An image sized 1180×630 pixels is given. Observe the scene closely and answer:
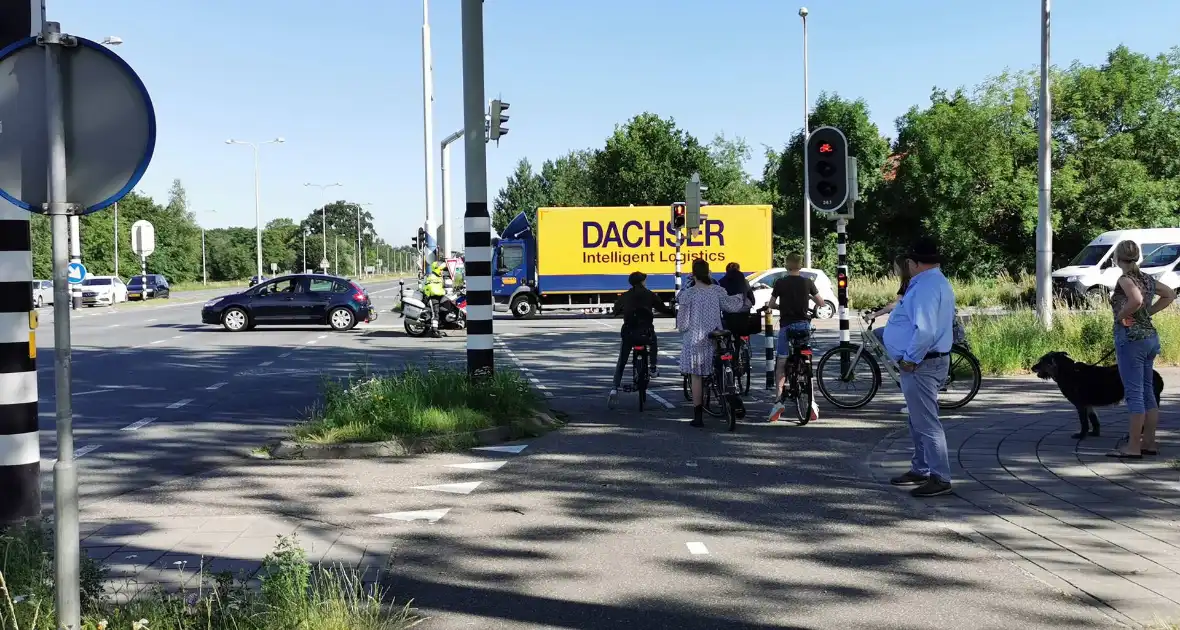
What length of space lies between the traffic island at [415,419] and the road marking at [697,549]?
3.97 metres

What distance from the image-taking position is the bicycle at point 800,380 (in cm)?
1102

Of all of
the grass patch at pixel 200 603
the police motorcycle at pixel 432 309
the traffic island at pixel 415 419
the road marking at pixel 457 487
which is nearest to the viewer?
the grass patch at pixel 200 603

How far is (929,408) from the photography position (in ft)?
24.7

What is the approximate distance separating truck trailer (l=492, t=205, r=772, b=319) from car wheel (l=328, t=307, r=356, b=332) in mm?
7301

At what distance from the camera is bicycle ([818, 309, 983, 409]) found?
39.5 ft

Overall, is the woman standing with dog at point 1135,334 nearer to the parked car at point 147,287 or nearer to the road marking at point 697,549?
the road marking at point 697,549

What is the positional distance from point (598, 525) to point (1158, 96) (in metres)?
42.2

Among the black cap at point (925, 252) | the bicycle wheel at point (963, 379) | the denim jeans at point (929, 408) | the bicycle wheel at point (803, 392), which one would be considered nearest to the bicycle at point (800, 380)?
the bicycle wheel at point (803, 392)

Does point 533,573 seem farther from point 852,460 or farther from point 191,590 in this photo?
point 852,460

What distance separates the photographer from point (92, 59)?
12.2 ft

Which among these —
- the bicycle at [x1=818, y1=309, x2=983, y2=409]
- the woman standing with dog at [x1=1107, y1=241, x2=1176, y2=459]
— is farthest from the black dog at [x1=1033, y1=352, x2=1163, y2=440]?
the bicycle at [x1=818, y1=309, x2=983, y2=409]

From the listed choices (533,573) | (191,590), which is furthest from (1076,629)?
(191,590)

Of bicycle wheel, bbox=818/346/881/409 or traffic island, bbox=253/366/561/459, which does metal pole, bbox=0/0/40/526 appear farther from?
bicycle wheel, bbox=818/346/881/409

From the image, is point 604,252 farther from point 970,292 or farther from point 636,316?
point 636,316
